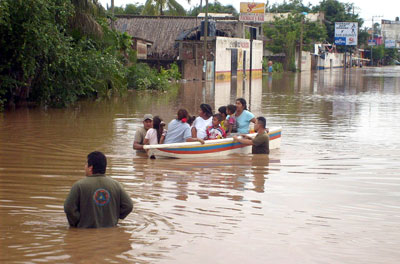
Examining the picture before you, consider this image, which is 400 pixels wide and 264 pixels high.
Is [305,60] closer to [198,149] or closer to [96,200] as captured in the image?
[198,149]

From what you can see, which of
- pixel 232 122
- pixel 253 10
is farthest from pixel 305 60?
pixel 232 122

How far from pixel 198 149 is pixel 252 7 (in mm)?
60292

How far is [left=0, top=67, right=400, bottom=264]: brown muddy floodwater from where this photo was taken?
6.41 meters

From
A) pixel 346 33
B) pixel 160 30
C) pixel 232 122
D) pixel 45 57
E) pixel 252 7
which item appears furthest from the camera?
pixel 346 33

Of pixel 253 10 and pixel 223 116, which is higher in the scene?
pixel 253 10

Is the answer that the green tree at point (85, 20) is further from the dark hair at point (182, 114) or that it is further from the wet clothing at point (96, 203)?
the wet clothing at point (96, 203)

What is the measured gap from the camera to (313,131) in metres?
17.8

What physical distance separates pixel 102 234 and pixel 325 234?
2.50 m

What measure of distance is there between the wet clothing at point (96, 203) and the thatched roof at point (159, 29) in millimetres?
45101

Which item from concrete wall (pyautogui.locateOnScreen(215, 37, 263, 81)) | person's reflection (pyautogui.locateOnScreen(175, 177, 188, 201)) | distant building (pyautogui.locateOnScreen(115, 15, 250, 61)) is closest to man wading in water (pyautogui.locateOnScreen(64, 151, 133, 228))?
person's reflection (pyautogui.locateOnScreen(175, 177, 188, 201))

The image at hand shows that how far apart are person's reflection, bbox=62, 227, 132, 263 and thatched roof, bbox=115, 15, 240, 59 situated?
45141mm

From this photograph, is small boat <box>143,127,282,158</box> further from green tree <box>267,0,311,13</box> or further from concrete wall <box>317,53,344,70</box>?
green tree <box>267,0,311,13</box>

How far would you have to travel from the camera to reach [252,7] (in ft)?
232

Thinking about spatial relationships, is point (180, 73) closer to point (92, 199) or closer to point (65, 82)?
point (65, 82)
